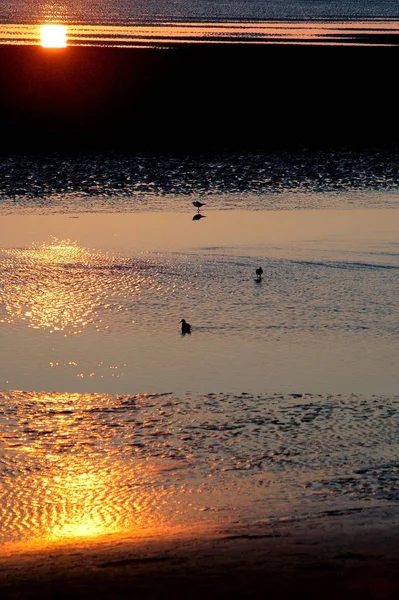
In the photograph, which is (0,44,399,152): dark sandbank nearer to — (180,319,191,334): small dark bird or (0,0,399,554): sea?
(0,0,399,554): sea

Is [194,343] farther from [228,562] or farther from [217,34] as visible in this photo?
[217,34]

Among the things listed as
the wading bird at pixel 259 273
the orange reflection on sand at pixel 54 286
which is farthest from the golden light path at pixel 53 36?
the wading bird at pixel 259 273

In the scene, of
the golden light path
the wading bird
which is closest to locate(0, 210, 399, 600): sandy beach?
the wading bird

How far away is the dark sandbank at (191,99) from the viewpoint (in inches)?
1139

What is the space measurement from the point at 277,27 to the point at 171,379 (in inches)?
1856

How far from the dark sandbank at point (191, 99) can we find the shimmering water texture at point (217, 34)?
5.66m

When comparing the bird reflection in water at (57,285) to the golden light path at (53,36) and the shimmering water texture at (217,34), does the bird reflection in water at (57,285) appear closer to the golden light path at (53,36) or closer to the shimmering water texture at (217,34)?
the golden light path at (53,36)

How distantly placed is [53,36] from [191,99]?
16278 millimetres

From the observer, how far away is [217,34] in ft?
164

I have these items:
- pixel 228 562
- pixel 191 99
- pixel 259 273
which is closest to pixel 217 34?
pixel 191 99

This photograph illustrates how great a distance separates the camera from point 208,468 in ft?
31.1

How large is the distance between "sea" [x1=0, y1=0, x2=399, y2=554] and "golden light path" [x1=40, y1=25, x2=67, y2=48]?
50.9ft

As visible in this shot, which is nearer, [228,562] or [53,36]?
[228,562]

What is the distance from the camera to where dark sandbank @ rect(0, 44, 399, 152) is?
28922mm
